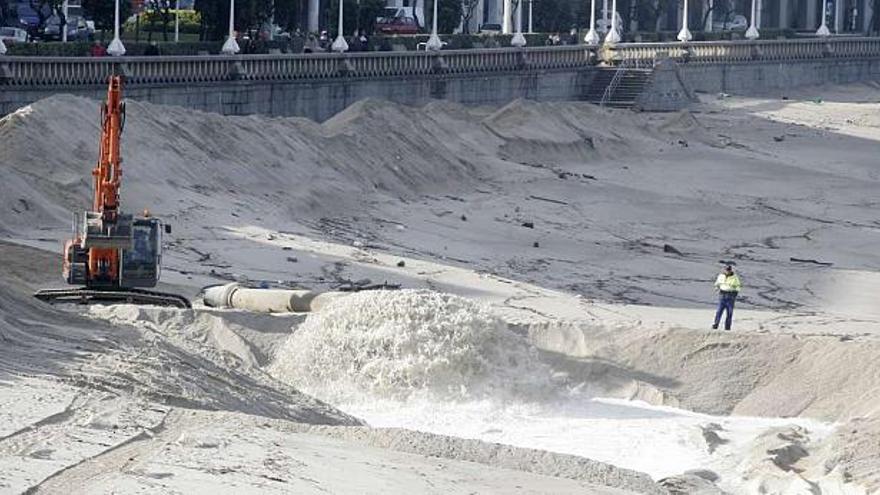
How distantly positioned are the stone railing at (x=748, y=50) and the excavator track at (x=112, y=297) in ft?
161

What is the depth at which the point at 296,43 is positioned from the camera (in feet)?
232

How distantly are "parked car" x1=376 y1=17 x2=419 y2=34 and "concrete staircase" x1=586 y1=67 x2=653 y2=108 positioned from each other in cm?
1011

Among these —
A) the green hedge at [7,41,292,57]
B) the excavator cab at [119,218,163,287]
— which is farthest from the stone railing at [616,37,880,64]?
the excavator cab at [119,218,163,287]

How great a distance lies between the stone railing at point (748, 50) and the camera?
3243 inches

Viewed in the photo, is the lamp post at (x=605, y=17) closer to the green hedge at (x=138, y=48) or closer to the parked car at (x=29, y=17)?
the parked car at (x=29, y=17)

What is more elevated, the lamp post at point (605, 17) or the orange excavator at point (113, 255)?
the lamp post at point (605, 17)

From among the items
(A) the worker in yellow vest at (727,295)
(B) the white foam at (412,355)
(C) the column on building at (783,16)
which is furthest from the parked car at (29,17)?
(C) the column on building at (783,16)

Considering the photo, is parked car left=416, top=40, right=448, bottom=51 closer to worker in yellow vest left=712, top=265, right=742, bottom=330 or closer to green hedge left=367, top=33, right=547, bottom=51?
green hedge left=367, top=33, right=547, bottom=51

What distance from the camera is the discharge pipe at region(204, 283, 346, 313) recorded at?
33469 mm

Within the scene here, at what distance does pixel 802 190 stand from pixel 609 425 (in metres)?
31.3

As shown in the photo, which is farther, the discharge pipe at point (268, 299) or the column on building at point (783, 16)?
the column on building at point (783, 16)

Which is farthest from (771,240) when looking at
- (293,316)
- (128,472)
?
(128,472)

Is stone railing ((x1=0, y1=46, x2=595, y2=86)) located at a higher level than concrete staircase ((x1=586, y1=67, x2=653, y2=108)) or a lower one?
higher

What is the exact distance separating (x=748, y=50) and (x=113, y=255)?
5889cm
